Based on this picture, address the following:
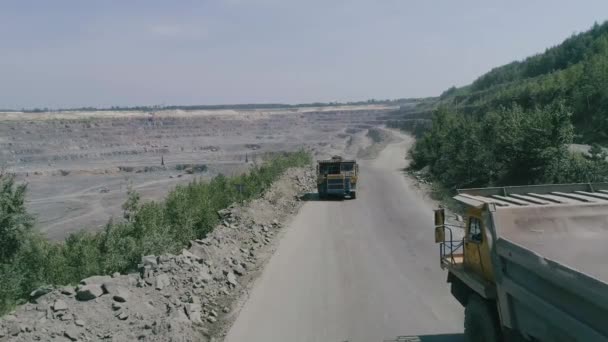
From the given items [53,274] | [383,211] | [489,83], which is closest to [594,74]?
[383,211]

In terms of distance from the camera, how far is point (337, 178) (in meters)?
27.3

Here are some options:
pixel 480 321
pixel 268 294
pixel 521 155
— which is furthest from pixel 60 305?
pixel 521 155

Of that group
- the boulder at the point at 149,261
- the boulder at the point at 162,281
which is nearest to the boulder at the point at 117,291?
the boulder at the point at 162,281

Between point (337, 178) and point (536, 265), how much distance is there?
71.1ft

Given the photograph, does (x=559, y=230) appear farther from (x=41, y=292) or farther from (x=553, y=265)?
(x=41, y=292)

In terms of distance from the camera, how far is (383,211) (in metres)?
24.1

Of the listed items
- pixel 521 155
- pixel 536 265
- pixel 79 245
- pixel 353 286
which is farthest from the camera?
pixel 521 155

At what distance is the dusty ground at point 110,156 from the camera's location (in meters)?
44.2

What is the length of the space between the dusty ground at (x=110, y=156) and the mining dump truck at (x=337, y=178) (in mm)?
14878

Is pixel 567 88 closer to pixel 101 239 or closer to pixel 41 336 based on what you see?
pixel 101 239

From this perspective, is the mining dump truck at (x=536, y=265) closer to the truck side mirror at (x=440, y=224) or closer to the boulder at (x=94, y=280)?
the truck side mirror at (x=440, y=224)

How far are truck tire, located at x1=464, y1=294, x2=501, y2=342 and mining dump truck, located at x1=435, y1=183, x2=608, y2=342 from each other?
15 millimetres

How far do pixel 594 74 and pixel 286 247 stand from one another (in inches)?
1131

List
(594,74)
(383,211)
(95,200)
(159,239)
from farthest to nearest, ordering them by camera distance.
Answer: (95,200), (594,74), (383,211), (159,239)
